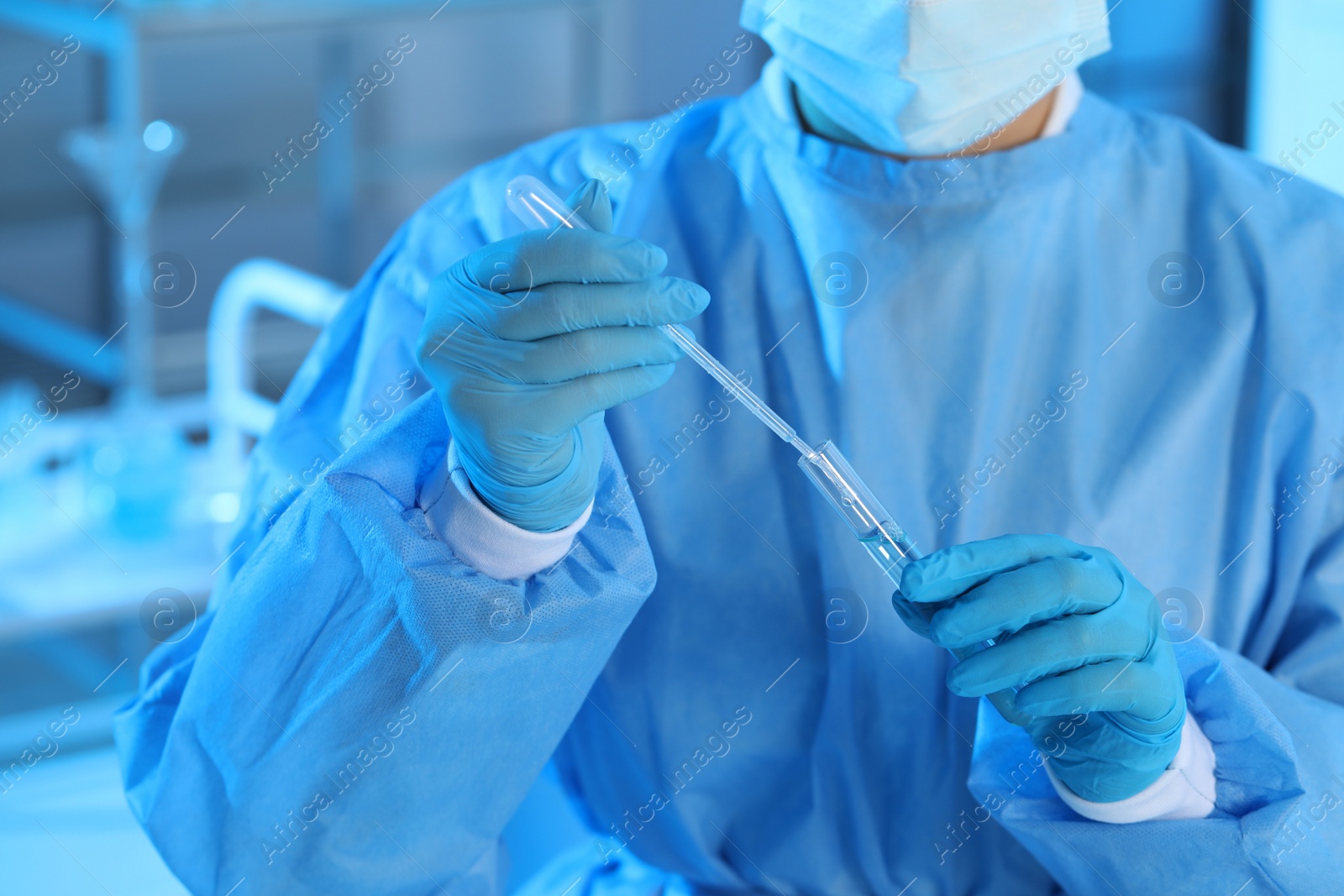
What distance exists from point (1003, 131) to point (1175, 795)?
538 millimetres

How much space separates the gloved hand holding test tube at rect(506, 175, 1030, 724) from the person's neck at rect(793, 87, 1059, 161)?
0.95ft

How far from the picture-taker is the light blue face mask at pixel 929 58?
1005 mm

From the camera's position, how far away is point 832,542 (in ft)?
3.35

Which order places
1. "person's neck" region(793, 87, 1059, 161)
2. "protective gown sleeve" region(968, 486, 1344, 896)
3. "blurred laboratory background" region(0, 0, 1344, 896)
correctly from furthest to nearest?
"blurred laboratory background" region(0, 0, 1344, 896), "person's neck" region(793, 87, 1059, 161), "protective gown sleeve" region(968, 486, 1344, 896)

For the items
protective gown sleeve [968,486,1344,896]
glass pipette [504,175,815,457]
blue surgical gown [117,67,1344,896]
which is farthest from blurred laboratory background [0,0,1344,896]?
protective gown sleeve [968,486,1344,896]

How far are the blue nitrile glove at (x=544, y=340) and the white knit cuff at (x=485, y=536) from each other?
2 cm

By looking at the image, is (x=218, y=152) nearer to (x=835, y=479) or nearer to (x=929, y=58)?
(x=929, y=58)

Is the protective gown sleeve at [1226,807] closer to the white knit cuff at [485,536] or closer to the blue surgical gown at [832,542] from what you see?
the blue surgical gown at [832,542]

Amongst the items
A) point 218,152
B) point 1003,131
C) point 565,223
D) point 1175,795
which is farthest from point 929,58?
point 218,152

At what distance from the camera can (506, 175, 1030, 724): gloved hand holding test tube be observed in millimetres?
910

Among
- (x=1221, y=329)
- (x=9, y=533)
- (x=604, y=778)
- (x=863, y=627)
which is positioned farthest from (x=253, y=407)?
(x=1221, y=329)

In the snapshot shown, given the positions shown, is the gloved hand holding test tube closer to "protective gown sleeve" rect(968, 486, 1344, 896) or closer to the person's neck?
"protective gown sleeve" rect(968, 486, 1344, 896)

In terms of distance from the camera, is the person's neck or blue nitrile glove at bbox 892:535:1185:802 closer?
blue nitrile glove at bbox 892:535:1185:802

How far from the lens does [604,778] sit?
3.55 feet
